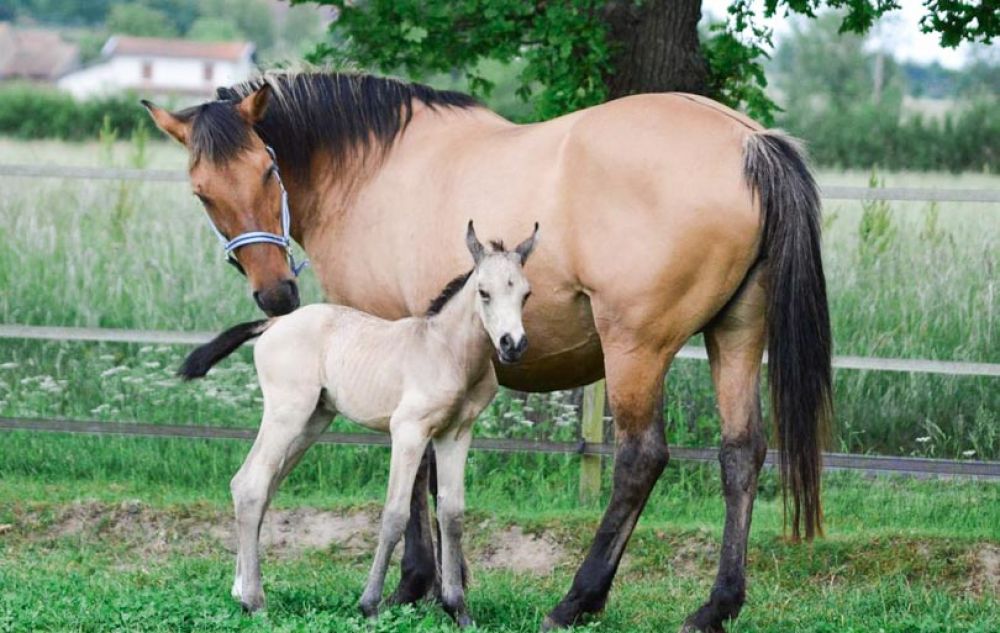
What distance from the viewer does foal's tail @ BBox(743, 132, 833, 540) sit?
507 centimetres

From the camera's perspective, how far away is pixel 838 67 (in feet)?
189

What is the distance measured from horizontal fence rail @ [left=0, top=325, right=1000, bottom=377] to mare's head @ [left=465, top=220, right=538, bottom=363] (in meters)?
2.89

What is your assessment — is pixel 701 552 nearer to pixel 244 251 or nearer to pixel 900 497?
pixel 900 497

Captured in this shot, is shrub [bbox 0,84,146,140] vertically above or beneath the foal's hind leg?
above

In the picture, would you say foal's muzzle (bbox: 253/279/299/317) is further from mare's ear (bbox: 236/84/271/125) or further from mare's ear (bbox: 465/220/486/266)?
mare's ear (bbox: 465/220/486/266)

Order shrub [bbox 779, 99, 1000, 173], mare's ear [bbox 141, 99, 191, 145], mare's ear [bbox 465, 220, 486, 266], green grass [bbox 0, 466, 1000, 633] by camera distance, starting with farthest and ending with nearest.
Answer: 1. shrub [bbox 779, 99, 1000, 173]
2. mare's ear [bbox 141, 99, 191, 145]
3. green grass [bbox 0, 466, 1000, 633]
4. mare's ear [bbox 465, 220, 486, 266]

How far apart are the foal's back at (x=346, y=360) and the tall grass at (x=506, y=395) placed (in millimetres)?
3183

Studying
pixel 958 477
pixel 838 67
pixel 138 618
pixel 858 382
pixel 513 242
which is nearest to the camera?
pixel 138 618

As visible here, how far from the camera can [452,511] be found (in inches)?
197

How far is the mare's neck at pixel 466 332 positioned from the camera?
492cm

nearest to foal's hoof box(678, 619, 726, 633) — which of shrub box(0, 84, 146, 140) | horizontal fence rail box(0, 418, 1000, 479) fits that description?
horizontal fence rail box(0, 418, 1000, 479)

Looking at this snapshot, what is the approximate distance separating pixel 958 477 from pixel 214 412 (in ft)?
14.4

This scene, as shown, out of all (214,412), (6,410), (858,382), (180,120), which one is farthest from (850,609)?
(6,410)

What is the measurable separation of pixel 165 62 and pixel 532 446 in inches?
3168
